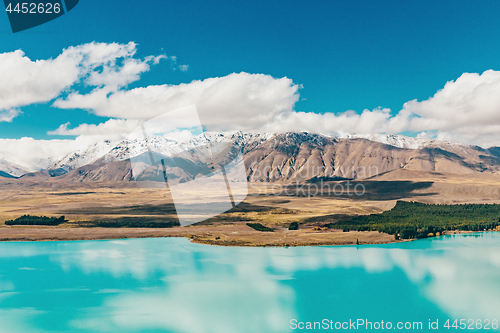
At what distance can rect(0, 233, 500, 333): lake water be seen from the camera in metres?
25.8

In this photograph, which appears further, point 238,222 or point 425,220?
point 238,222

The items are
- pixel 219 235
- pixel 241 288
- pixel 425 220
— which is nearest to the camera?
pixel 241 288

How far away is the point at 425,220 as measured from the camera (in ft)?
247

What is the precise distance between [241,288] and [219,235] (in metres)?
30.9

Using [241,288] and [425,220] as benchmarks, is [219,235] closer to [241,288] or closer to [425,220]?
[241,288]

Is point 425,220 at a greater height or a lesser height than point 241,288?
lesser

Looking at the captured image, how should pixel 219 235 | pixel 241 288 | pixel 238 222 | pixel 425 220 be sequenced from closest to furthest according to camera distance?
pixel 241 288, pixel 219 235, pixel 425 220, pixel 238 222

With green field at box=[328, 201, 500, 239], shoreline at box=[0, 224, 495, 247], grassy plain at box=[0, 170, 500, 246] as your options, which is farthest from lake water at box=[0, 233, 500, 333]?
green field at box=[328, 201, 500, 239]

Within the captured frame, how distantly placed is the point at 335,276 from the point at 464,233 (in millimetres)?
45619

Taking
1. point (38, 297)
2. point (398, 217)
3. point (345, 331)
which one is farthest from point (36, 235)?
point (398, 217)

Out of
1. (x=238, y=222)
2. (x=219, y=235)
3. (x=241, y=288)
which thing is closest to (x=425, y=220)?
(x=238, y=222)

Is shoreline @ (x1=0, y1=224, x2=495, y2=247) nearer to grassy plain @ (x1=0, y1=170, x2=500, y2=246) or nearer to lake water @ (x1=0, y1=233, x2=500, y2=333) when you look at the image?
grassy plain @ (x1=0, y1=170, x2=500, y2=246)

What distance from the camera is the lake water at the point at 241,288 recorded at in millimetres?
25797

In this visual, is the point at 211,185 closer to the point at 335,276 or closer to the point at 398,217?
the point at 398,217
